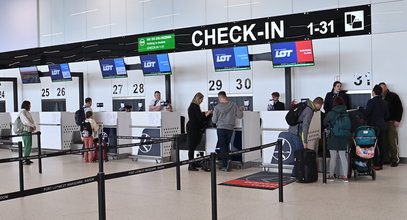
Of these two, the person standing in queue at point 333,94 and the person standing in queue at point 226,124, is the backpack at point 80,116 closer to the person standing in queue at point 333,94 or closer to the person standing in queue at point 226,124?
the person standing in queue at point 226,124

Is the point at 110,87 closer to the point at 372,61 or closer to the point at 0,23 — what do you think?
the point at 0,23

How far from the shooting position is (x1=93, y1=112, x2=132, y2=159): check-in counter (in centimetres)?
1151

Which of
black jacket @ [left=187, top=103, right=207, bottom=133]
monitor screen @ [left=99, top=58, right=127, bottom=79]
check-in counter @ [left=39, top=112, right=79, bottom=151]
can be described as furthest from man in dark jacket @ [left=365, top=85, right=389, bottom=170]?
check-in counter @ [left=39, top=112, right=79, bottom=151]

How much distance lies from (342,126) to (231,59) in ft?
15.4

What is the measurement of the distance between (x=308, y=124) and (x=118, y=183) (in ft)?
11.2

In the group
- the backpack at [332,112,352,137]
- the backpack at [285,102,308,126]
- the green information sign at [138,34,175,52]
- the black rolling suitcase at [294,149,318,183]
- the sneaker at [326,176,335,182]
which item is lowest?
the sneaker at [326,176,335,182]

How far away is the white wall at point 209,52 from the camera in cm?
1035

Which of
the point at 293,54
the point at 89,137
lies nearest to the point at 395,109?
the point at 293,54

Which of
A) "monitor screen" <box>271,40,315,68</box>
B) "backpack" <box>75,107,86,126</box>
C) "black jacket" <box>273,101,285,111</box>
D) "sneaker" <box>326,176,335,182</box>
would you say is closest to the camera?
"sneaker" <box>326,176,335,182</box>

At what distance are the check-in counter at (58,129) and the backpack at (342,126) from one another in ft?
26.6

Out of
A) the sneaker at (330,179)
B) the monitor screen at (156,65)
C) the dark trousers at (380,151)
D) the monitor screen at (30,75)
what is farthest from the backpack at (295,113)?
the monitor screen at (30,75)

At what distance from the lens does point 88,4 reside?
1619 centimetres

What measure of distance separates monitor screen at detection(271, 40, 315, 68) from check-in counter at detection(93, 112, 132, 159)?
3.85m

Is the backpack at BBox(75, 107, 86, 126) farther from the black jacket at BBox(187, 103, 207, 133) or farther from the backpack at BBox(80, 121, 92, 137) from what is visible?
the black jacket at BBox(187, 103, 207, 133)
